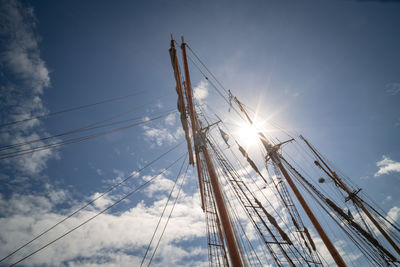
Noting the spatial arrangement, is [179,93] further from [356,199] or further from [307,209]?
[356,199]

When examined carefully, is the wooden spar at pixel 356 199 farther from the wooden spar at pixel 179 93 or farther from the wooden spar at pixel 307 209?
the wooden spar at pixel 179 93

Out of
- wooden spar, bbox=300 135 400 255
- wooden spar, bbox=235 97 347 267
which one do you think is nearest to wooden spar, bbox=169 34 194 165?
wooden spar, bbox=235 97 347 267

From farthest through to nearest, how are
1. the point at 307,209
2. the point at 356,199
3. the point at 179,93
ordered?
the point at 356,199
the point at 307,209
the point at 179,93

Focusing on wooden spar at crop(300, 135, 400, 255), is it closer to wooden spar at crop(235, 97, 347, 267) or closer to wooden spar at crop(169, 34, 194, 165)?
wooden spar at crop(235, 97, 347, 267)

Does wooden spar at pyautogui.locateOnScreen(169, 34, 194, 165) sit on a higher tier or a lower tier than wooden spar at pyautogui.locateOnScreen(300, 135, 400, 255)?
higher

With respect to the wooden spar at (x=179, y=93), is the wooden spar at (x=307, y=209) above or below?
below

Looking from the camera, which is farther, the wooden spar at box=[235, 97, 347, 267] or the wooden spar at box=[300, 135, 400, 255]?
the wooden spar at box=[300, 135, 400, 255]

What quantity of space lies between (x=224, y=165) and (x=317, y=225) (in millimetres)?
7683

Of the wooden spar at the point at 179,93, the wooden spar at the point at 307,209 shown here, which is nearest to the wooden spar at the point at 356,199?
the wooden spar at the point at 307,209

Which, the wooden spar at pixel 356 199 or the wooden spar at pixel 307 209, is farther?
the wooden spar at pixel 356 199

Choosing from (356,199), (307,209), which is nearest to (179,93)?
(307,209)

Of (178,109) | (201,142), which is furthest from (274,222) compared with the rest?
(178,109)

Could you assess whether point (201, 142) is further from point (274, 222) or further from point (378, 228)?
point (378, 228)

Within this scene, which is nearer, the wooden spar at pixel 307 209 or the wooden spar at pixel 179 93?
the wooden spar at pixel 307 209
